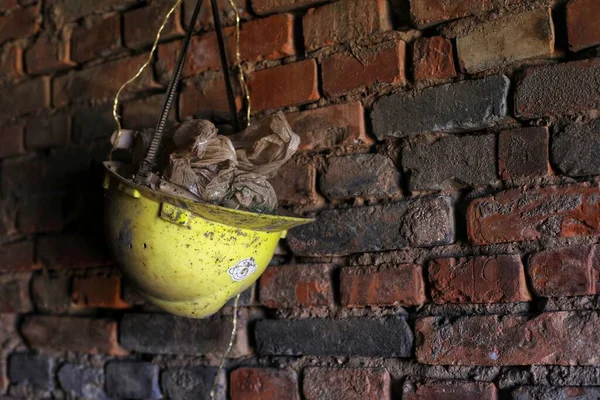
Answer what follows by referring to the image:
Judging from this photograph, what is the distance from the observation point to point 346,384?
105 centimetres

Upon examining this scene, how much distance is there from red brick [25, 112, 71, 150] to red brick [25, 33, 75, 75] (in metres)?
0.10

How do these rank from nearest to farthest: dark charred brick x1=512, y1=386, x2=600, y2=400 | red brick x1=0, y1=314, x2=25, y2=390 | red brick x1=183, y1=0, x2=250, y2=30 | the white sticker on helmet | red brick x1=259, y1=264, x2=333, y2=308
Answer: dark charred brick x1=512, y1=386, x2=600, y2=400 < the white sticker on helmet < red brick x1=259, y1=264, x2=333, y2=308 < red brick x1=183, y1=0, x2=250, y2=30 < red brick x1=0, y1=314, x2=25, y2=390

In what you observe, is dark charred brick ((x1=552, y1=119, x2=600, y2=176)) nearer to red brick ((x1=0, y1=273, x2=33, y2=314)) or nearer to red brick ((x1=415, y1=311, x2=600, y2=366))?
red brick ((x1=415, y1=311, x2=600, y2=366))

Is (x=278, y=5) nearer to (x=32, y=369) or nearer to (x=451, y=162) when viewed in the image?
(x=451, y=162)

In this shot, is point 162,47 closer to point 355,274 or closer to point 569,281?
point 355,274

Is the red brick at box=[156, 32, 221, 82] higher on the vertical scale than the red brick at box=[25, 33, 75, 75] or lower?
lower

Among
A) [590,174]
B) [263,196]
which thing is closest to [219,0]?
[263,196]

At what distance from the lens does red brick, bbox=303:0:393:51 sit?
107cm

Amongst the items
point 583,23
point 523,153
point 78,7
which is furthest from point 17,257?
point 583,23

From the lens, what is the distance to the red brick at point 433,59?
1.02 metres

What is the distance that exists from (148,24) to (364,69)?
1.53ft

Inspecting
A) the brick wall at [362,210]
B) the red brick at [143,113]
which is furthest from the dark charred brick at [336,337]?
the red brick at [143,113]

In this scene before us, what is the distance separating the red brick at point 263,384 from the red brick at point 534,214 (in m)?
0.37

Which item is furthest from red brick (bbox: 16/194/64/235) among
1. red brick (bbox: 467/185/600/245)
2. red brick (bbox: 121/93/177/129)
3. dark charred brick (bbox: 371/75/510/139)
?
red brick (bbox: 467/185/600/245)
